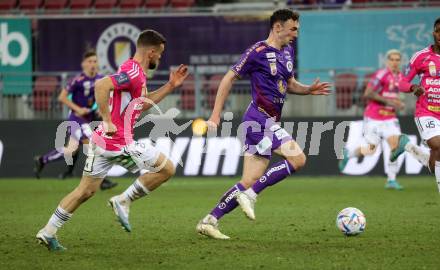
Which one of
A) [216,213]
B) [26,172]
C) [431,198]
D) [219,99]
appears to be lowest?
[26,172]

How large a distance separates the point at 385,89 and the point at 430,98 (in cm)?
640

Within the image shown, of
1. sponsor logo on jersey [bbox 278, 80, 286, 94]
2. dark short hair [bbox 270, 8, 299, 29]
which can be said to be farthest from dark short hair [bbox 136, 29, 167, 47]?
sponsor logo on jersey [bbox 278, 80, 286, 94]

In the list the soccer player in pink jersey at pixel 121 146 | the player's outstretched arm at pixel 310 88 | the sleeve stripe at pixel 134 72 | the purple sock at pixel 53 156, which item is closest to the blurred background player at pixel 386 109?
the purple sock at pixel 53 156

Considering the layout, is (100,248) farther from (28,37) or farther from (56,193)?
(28,37)

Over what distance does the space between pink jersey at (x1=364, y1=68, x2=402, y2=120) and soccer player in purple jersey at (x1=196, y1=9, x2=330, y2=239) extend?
307 inches

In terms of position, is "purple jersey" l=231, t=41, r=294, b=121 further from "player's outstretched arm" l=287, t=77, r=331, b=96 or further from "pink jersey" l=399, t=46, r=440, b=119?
"pink jersey" l=399, t=46, r=440, b=119

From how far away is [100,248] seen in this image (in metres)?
9.35

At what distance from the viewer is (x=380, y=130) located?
58.0 feet

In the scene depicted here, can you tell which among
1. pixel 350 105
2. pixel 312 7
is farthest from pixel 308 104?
pixel 312 7

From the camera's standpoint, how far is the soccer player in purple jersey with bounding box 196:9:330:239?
991 centimetres

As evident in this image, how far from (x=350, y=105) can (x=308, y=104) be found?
1.08m

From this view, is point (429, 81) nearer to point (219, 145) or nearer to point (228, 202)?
point (228, 202)

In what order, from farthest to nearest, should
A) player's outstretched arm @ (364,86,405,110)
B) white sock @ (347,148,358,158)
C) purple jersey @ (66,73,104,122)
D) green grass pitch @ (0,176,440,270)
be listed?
white sock @ (347,148,358,158) → purple jersey @ (66,73,104,122) → player's outstretched arm @ (364,86,405,110) → green grass pitch @ (0,176,440,270)

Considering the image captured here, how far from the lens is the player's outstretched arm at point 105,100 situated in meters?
9.12
